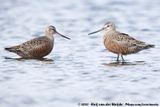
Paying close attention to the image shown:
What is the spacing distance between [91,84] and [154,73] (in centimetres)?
146

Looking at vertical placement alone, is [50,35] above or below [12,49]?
above

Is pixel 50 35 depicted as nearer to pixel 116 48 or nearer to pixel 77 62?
pixel 77 62

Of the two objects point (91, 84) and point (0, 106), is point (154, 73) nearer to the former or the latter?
point (91, 84)

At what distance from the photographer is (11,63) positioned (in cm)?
1307

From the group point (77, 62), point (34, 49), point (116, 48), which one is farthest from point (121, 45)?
point (34, 49)

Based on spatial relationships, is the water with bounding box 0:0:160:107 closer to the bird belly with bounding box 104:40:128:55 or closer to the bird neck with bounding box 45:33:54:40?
the bird belly with bounding box 104:40:128:55

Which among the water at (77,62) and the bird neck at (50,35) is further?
the bird neck at (50,35)

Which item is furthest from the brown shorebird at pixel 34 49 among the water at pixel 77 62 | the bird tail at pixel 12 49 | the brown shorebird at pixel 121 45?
the brown shorebird at pixel 121 45

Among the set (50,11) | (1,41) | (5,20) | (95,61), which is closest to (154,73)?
(95,61)

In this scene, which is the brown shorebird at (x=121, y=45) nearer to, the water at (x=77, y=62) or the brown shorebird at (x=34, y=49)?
the water at (x=77, y=62)

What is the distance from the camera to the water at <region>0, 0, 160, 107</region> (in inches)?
404

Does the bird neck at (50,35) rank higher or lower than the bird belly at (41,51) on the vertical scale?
higher

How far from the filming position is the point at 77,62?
1316 cm

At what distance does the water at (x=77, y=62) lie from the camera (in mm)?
10258
